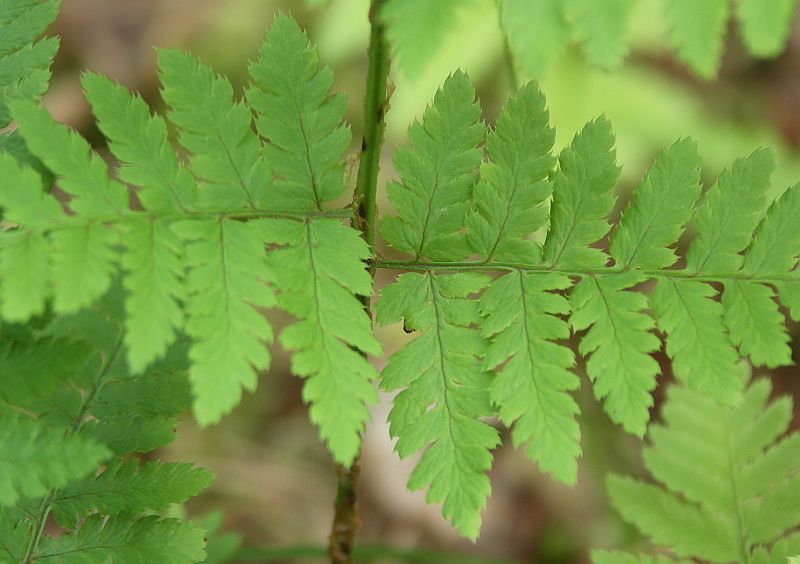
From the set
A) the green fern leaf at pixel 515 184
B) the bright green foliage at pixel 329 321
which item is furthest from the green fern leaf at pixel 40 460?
the green fern leaf at pixel 515 184

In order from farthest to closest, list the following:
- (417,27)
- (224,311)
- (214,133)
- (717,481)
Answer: (717,481) → (214,133) → (224,311) → (417,27)

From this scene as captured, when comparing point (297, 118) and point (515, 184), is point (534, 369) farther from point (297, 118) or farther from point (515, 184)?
point (297, 118)

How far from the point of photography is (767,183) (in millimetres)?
1395

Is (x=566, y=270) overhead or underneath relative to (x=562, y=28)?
underneath

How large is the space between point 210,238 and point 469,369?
0.50 meters

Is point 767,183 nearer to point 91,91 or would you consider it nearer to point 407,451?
point 407,451

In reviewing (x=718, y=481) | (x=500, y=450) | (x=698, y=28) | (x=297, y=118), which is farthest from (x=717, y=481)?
(x=500, y=450)

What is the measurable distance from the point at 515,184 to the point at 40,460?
3.01 ft

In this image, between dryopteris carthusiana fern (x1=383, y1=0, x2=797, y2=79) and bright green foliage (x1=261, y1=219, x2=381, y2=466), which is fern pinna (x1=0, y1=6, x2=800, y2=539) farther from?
dryopteris carthusiana fern (x1=383, y1=0, x2=797, y2=79)

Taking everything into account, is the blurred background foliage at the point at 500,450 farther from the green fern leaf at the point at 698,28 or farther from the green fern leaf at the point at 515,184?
the green fern leaf at the point at 698,28

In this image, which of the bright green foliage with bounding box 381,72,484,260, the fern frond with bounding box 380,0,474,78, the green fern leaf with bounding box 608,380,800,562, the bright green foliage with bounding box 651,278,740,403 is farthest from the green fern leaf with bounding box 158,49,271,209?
the green fern leaf with bounding box 608,380,800,562

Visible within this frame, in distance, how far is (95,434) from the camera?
1464mm

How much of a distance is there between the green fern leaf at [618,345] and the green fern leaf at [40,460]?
0.82m

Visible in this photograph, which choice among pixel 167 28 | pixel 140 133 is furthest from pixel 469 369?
pixel 167 28
